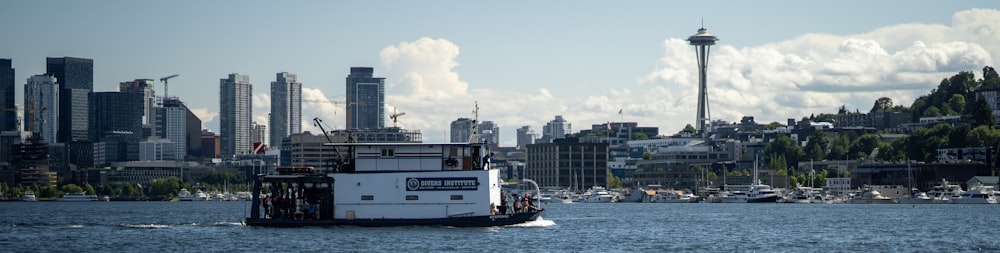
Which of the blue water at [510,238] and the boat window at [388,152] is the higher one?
the boat window at [388,152]

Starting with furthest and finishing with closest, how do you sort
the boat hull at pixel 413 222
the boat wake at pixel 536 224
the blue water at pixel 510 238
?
the boat wake at pixel 536 224, the boat hull at pixel 413 222, the blue water at pixel 510 238

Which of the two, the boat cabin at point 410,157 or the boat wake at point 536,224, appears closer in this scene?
the boat cabin at point 410,157

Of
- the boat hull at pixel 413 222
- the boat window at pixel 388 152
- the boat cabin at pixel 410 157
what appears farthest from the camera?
the boat window at pixel 388 152

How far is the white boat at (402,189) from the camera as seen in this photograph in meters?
94.8

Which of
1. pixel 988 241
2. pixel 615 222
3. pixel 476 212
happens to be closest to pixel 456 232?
pixel 476 212

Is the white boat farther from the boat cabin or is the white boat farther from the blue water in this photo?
the blue water

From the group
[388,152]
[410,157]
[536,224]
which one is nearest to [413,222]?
[410,157]

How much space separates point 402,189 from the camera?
94938 millimetres

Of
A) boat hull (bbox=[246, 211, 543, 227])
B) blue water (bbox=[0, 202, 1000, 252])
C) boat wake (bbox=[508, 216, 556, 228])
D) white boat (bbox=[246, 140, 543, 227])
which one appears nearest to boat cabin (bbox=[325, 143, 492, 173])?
white boat (bbox=[246, 140, 543, 227])

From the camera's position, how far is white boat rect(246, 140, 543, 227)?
9475 centimetres

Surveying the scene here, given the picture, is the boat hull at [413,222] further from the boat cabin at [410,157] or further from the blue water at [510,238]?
the boat cabin at [410,157]

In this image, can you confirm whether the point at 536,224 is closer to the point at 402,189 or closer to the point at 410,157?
the point at 410,157

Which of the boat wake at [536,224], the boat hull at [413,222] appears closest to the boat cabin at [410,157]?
the boat hull at [413,222]

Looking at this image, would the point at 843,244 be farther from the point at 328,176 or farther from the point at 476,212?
the point at 328,176
